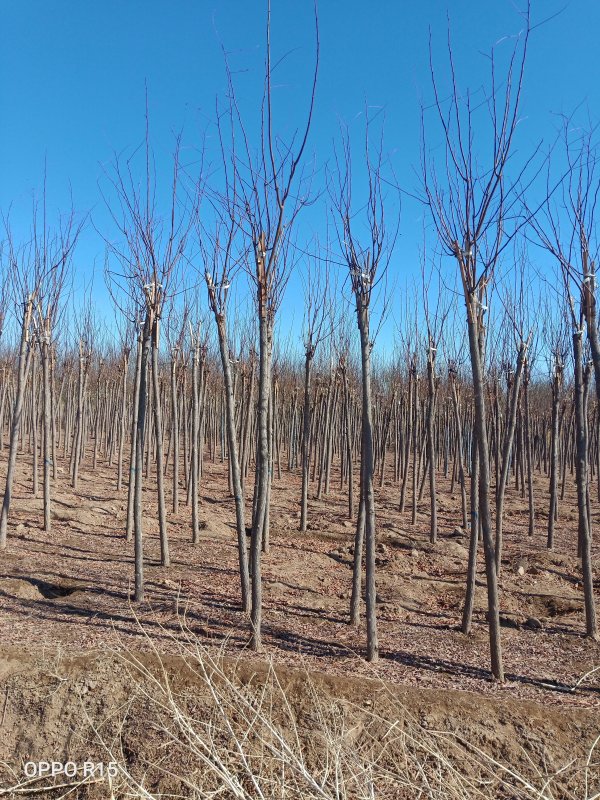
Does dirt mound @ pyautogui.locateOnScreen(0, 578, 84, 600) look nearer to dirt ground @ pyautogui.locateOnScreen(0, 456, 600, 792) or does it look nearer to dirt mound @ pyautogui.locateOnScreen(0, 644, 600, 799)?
dirt ground @ pyautogui.locateOnScreen(0, 456, 600, 792)

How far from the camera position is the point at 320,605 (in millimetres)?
5855

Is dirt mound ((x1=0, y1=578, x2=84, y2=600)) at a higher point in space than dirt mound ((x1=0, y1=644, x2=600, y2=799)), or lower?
higher

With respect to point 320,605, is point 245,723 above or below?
below

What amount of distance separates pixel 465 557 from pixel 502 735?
186 inches

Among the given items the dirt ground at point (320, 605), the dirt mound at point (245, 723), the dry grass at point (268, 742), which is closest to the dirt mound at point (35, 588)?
the dirt ground at point (320, 605)

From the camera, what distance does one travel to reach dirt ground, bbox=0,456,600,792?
4.12 m

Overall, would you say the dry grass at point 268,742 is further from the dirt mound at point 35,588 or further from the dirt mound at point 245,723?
the dirt mound at point 35,588

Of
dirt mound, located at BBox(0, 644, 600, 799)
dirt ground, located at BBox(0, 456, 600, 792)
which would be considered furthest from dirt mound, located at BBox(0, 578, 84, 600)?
dirt mound, located at BBox(0, 644, 600, 799)

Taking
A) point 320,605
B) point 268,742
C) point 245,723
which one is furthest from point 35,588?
point 268,742

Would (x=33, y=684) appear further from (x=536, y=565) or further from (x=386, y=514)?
(x=386, y=514)

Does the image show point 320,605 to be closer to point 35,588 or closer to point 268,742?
Result: point 268,742

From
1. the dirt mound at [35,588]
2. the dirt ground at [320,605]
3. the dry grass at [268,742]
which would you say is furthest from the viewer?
the dirt mound at [35,588]

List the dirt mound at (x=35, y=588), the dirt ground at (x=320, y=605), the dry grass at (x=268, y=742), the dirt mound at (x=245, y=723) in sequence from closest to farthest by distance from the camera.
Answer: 1. the dry grass at (x=268, y=742)
2. the dirt mound at (x=245, y=723)
3. the dirt ground at (x=320, y=605)
4. the dirt mound at (x=35, y=588)

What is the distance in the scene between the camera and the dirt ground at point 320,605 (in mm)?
4121
